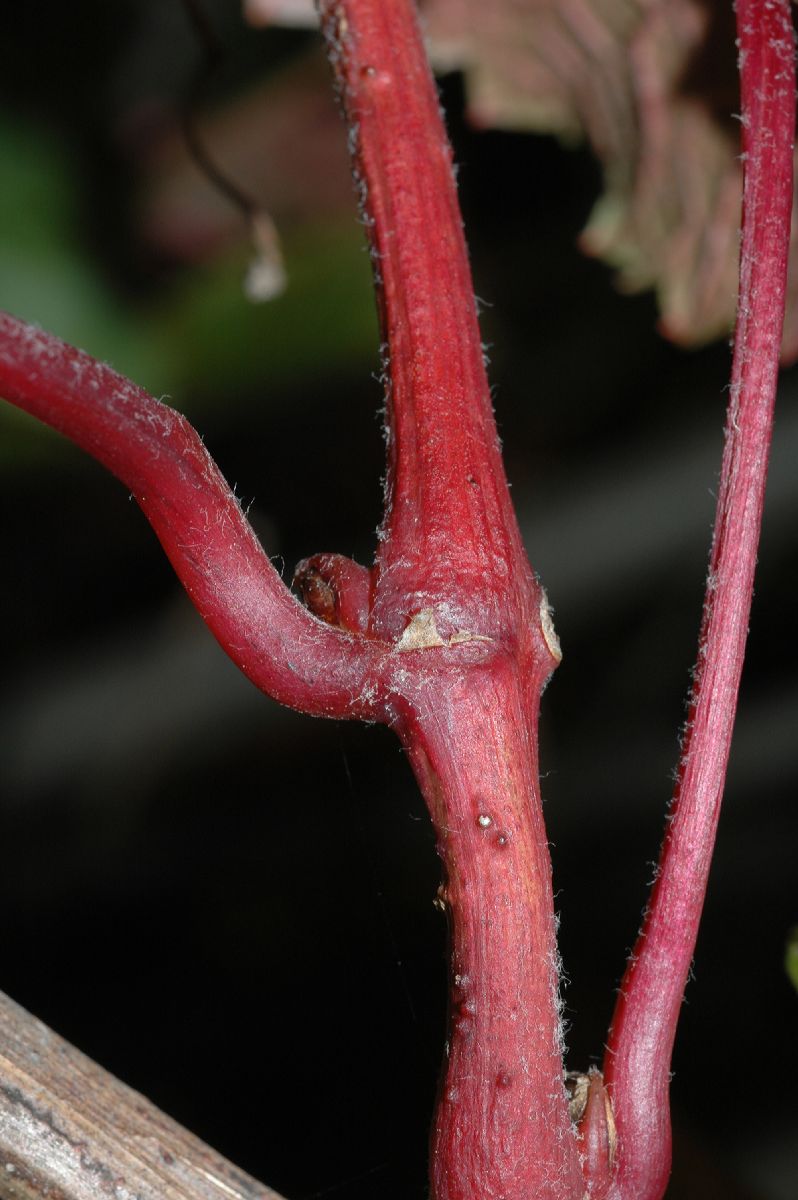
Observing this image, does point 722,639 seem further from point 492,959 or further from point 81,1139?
point 81,1139

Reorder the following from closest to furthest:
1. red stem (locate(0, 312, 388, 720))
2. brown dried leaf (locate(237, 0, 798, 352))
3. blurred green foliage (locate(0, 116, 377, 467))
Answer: red stem (locate(0, 312, 388, 720)), brown dried leaf (locate(237, 0, 798, 352)), blurred green foliage (locate(0, 116, 377, 467))

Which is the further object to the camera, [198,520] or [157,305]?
[157,305]

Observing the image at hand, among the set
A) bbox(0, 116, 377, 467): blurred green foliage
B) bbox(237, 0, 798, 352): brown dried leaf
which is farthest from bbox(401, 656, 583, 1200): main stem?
bbox(0, 116, 377, 467): blurred green foliage

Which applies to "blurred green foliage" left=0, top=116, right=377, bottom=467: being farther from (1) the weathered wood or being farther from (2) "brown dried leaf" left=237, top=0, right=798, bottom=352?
(1) the weathered wood

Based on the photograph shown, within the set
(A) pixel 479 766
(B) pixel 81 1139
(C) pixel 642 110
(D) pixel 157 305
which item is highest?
(D) pixel 157 305

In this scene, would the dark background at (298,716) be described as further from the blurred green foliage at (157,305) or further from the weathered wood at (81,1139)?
the weathered wood at (81,1139)

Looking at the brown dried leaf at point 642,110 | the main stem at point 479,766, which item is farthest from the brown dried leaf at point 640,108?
the main stem at point 479,766

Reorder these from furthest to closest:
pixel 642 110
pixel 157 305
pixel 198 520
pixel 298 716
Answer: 1. pixel 298 716
2. pixel 157 305
3. pixel 642 110
4. pixel 198 520

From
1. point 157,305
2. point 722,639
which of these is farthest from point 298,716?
point 722,639

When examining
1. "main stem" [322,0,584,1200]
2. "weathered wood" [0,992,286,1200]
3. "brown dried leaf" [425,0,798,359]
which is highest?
"brown dried leaf" [425,0,798,359]
